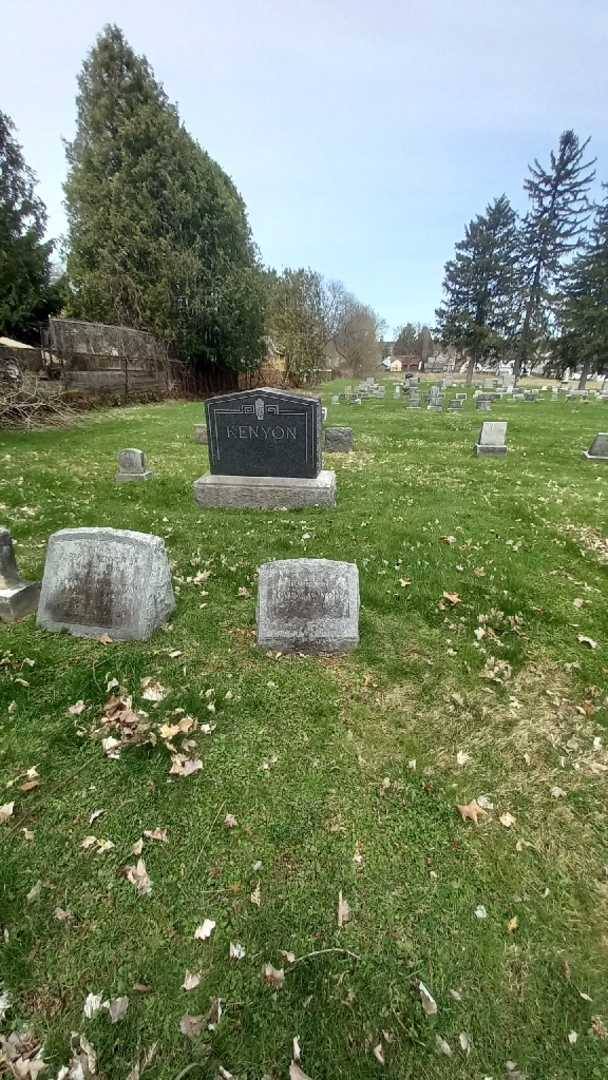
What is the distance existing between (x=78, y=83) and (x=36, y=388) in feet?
77.1

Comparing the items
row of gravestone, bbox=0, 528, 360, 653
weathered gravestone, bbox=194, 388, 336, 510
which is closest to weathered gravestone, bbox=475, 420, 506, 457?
weathered gravestone, bbox=194, 388, 336, 510

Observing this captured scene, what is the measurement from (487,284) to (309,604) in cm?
4884

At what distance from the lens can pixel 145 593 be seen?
391 centimetres

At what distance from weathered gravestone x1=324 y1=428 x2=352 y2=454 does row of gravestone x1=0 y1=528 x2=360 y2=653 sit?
27.8ft

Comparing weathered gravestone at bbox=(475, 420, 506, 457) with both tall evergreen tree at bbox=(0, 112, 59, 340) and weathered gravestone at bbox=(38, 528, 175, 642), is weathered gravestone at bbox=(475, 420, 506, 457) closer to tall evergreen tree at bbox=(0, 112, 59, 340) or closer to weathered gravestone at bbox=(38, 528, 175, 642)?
weathered gravestone at bbox=(38, 528, 175, 642)

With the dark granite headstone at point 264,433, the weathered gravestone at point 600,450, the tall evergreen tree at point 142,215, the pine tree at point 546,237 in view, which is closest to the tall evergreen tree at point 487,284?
the pine tree at point 546,237

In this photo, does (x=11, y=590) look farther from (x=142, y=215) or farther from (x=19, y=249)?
(x=142, y=215)

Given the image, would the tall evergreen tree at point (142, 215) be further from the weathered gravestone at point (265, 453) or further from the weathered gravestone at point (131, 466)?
the weathered gravestone at point (265, 453)

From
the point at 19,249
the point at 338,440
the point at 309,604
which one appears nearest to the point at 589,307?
the point at 338,440

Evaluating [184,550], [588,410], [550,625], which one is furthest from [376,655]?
[588,410]

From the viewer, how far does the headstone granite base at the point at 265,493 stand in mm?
7359

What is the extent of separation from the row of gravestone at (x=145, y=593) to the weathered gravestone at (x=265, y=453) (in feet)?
11.7

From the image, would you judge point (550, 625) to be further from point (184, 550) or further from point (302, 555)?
point (184, 550)

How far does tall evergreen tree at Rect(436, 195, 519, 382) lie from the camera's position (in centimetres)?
4194
